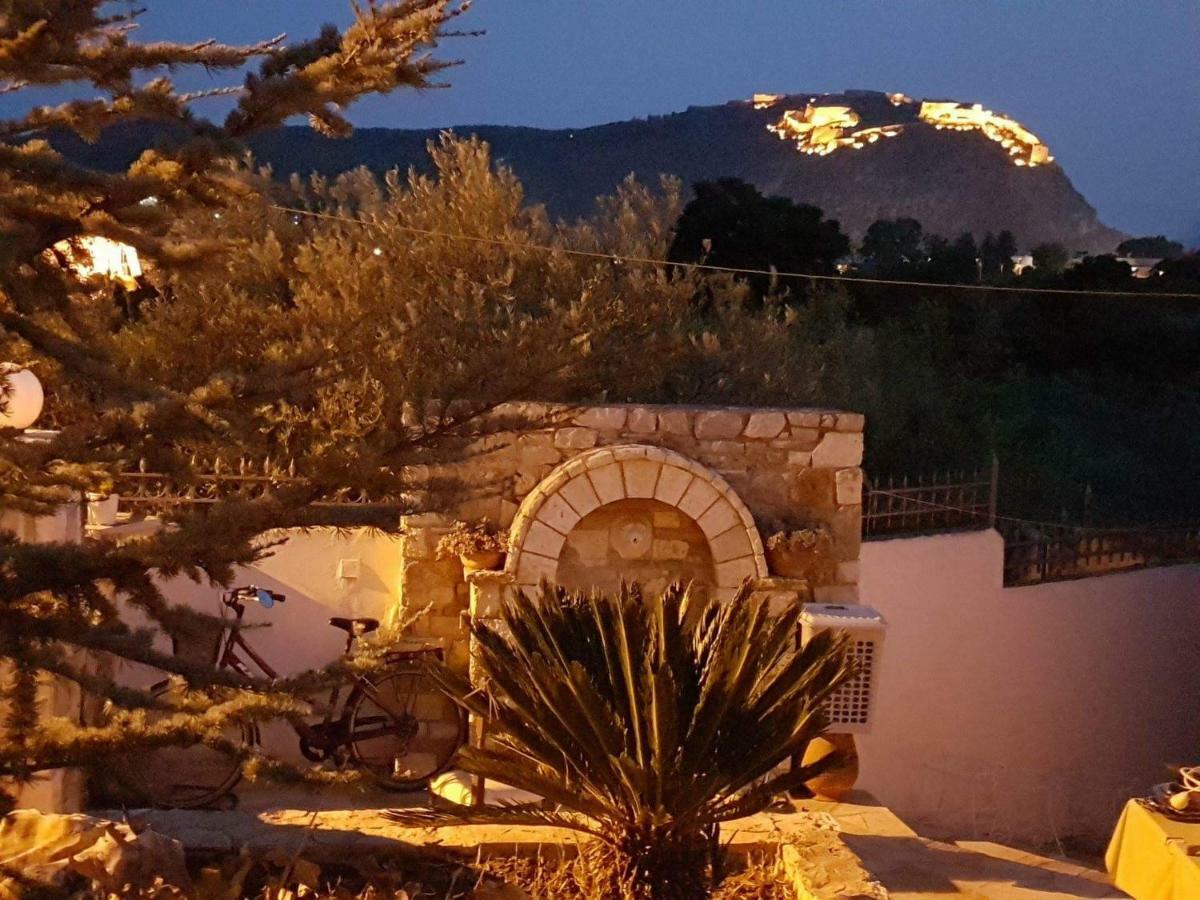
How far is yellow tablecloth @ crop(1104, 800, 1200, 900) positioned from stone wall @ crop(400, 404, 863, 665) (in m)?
2.58

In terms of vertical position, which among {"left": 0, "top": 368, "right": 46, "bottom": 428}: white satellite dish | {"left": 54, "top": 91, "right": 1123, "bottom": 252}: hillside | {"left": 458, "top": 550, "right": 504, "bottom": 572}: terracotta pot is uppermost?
{"left": 54, "top": 91, "right": 1123, "bottom": 252}: hillside

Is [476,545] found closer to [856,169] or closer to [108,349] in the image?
[108,349]

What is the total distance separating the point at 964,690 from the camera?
29.3 feet

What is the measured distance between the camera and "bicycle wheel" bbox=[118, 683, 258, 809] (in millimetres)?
6488

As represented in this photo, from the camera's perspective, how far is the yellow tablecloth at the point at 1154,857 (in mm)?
3869

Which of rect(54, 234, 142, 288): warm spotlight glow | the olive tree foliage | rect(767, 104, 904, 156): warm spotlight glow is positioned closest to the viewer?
the olive tree foliage

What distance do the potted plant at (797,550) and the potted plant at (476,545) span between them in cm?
145

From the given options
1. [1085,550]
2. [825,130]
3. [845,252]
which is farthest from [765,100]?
[1085,550]

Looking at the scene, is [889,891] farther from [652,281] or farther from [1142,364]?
[1142,364]

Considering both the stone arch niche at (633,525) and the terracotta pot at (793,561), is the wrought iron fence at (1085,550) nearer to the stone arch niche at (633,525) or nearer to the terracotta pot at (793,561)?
the terracotta pot at (793,561)

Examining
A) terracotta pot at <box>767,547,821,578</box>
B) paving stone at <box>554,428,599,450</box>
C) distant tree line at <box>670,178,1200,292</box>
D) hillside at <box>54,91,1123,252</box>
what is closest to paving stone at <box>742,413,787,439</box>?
terracotta pot at <box>767,547,821,578</box>

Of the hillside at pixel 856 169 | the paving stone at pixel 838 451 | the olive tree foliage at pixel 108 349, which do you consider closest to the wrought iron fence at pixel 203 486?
the paving stone at pixel 838 451

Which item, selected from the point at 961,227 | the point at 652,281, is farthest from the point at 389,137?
the point at 652,281

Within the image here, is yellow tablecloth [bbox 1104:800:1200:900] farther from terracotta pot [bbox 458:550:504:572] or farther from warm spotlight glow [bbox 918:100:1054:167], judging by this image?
warm spotlight glow [bbox 918:100:1054:167]
